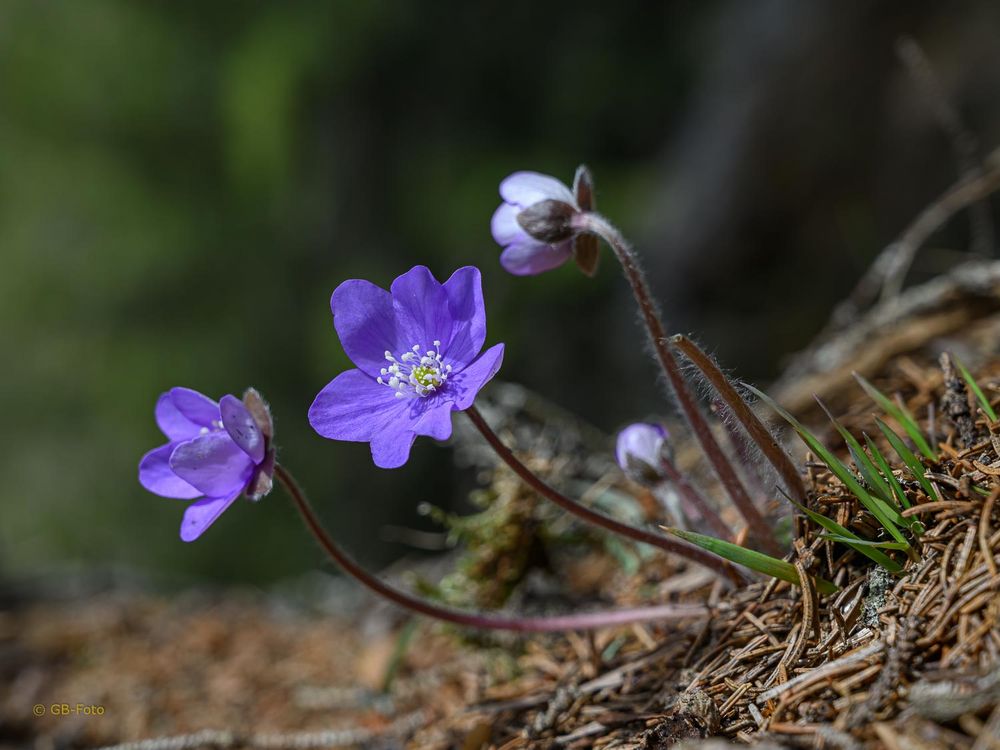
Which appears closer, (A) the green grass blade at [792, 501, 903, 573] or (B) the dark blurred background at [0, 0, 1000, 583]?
(A) the green grass blade at [792, 501, 903, 573]

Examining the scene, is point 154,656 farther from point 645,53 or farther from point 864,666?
point 645,53

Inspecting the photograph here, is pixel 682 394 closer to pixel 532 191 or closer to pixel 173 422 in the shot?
pixel 532 191

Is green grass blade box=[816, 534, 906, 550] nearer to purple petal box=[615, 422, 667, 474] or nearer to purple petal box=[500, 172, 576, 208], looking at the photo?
purple petal box=[615, 422, 667, 474]

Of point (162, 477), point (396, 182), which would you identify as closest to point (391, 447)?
point (162, 477)

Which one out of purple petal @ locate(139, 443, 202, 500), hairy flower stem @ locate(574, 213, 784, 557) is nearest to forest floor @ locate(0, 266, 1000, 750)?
hairy flower stem @ locate(574, 213, 784, 557)

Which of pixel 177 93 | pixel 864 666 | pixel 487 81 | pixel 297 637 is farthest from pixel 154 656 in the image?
pixel 177 93

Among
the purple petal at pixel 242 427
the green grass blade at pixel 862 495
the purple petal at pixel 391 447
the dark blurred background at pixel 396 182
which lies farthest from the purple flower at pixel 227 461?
the dark blurred background at pixel 396 182

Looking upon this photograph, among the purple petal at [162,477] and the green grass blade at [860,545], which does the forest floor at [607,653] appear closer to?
the green grass blade at [860,545]
